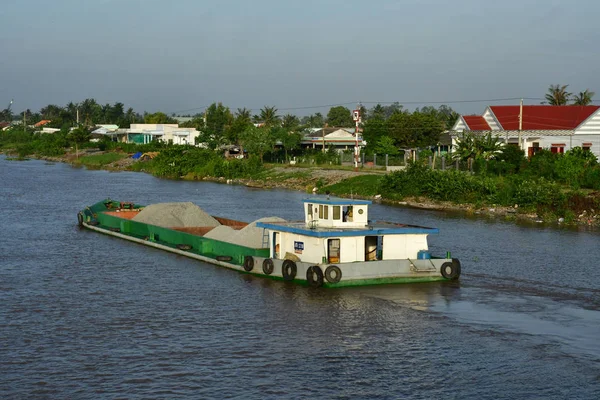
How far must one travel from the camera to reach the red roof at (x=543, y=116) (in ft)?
207

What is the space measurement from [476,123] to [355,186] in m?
13.5

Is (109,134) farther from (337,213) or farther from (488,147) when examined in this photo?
(337,213)

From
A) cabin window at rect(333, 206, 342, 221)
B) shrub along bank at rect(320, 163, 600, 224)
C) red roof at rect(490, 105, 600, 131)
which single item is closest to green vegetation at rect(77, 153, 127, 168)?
shrub along bank at rect(320, 163, 600, 224)

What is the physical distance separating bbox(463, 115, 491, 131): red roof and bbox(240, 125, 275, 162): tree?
1001 inches

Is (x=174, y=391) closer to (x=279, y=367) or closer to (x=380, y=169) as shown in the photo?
(x=279, y=367)

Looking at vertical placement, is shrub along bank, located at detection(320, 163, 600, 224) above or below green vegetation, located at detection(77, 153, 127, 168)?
below

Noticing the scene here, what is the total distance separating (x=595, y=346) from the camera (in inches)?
752

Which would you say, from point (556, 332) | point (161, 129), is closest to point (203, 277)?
point (556, 332)

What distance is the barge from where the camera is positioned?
25.0 meters

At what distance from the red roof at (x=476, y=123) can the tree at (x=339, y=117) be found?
88.4m

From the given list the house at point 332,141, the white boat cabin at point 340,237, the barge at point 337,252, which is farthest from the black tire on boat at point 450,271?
the house at point 332,141

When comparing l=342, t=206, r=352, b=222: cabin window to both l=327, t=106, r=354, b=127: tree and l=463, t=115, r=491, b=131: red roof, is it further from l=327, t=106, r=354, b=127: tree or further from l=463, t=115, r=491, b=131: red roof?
l=327, t=106, r=354, b=127: tree

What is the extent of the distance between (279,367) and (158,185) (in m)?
55.3

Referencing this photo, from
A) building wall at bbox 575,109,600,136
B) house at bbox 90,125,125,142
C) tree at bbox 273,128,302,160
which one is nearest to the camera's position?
building wall at bbox 575,109,600,136
